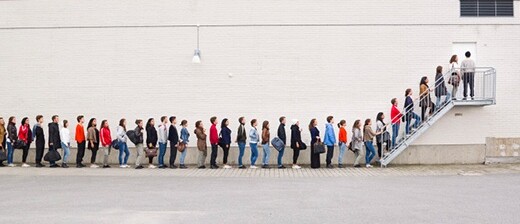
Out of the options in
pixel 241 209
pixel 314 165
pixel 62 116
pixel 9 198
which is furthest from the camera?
pixel 62 116

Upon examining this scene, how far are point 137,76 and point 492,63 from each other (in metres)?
12.0

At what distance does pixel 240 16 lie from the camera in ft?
61.3

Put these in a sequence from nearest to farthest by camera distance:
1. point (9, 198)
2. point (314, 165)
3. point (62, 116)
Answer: point (9, 198) → point (314, 165) → point (62, 116)

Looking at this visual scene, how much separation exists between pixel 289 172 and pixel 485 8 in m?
8.83

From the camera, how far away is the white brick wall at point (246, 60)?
18422 millimetres

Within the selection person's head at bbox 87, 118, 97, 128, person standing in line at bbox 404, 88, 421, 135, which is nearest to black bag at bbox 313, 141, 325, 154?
person standing in line at bbox 404, 88, 421, 135

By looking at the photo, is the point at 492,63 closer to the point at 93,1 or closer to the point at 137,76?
the point at 137,76

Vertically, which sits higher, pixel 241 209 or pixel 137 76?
pixel 137 76

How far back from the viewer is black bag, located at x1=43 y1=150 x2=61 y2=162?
57.2ft

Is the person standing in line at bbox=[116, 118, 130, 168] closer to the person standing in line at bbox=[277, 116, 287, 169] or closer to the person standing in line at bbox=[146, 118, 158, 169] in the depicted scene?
the person standing in line at bbox=[146, 118, 158, 169]

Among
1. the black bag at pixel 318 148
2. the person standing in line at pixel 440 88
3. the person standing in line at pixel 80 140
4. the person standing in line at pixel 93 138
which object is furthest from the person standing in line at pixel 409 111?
the person standing in line at pixel 80 140

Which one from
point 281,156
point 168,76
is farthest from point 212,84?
point 281,156

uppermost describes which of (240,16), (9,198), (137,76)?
(240,16)

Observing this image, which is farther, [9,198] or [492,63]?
[492,63]
